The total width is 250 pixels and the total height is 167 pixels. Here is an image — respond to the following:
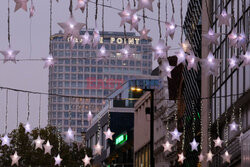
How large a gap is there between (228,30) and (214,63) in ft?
65.6

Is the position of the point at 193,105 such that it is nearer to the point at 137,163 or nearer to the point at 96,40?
the point at 137,163

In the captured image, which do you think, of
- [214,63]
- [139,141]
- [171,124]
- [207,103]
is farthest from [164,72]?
[139,141]

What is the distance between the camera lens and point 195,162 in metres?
47.4

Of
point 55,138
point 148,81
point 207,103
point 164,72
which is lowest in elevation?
point 164,72

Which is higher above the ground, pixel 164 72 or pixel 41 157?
pixel 41 157

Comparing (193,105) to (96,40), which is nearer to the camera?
(96,40)

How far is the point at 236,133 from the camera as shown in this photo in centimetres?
3325

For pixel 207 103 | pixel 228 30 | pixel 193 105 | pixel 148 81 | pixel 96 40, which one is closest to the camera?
pixel 96 40

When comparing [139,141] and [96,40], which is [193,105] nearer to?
[139,141]

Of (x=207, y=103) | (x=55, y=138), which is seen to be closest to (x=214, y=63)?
(x=207, y=103)

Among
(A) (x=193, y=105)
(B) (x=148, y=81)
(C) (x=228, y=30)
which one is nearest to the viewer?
(C) (x=228, y=30)

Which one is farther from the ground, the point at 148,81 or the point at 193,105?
the point at 148,81

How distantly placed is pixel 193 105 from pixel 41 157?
2941 centimetres

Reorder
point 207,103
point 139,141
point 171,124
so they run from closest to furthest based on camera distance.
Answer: point 207,103
point 171,124
point 139,141
